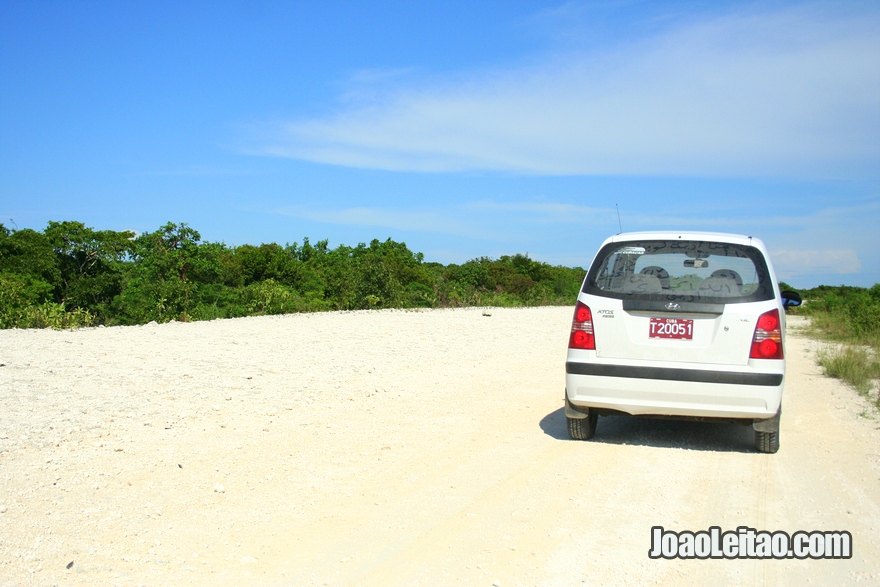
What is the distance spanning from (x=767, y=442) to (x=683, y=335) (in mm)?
1285

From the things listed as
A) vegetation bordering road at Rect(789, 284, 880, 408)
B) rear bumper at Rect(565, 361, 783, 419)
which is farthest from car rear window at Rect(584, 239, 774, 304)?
vegetation bordering road at Rect(789, 284, 880, 408)

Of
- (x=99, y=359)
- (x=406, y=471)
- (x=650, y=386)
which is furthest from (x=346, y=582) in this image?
(x=99, y=359)

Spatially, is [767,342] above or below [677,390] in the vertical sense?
above

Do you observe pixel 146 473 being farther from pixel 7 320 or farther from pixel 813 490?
pixel 7 320

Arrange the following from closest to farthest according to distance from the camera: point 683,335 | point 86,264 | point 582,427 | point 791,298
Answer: point 683,335 < point 582,427 < point 791,298 < point 86,264

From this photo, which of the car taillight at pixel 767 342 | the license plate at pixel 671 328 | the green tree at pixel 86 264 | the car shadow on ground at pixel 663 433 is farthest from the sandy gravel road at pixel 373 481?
the green tree at pixel 86 264

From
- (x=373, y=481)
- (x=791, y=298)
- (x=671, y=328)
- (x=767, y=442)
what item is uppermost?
(x=791, y=298)

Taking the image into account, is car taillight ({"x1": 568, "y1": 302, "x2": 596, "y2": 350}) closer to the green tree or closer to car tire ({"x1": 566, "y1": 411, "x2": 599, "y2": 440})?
car tire ({"x1": 566, "y1": 411, "x2": 599, "y2": 440})

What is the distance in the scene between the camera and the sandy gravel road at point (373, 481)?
12.5ft

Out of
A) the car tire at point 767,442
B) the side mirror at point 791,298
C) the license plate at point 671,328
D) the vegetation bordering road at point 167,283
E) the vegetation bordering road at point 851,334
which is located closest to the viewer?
the license plate at point 671,328

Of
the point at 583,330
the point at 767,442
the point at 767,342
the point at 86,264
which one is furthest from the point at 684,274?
the point at 86,264

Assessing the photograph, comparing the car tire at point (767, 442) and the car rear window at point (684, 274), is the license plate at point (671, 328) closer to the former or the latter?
the car rear window at point (684, 274)

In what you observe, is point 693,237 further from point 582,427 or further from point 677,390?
point 582,427

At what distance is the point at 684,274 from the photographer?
654cm
